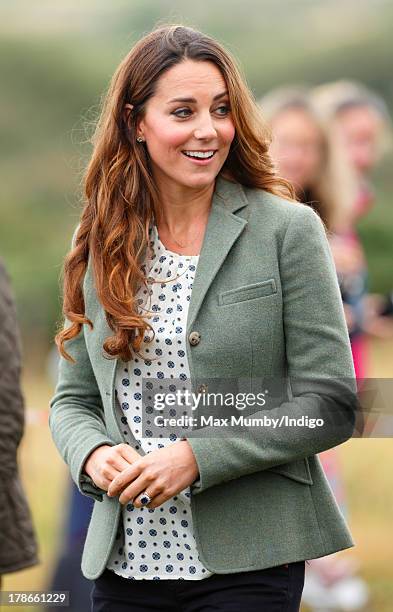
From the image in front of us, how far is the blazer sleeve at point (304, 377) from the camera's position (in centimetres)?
283

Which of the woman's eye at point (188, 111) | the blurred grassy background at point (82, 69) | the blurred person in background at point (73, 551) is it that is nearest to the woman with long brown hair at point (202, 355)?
the woman's eye at point (188, 111)

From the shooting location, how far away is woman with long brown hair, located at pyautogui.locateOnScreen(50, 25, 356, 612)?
2869 millimetres

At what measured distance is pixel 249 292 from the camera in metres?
2.92

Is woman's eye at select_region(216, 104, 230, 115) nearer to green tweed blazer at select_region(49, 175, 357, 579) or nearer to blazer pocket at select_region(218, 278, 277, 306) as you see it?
green tweed blazer at select_region(49, 175, 357, 579)

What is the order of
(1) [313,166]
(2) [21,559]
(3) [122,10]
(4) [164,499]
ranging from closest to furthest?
(4) [164,499] < (2) [21,559] < (1) [313,166] < (3) [122,10]

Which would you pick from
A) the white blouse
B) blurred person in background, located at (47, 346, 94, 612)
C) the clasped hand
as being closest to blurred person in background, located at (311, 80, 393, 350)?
blurred person in background, located at (47, 346, 94, 612)

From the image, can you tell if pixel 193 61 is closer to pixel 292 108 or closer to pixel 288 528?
pixel 288 528

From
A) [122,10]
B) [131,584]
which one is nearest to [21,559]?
[131,584]

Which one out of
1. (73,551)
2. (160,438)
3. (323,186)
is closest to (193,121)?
(160,438)

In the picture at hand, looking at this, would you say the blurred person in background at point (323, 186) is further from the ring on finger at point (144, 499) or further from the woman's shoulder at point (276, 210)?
the ring on finger at point (144, 499)

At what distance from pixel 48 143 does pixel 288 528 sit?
15.8 metres

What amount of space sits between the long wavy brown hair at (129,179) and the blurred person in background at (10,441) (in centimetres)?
66

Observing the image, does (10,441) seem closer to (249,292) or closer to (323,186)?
(249,292)

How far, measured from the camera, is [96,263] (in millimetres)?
3078
